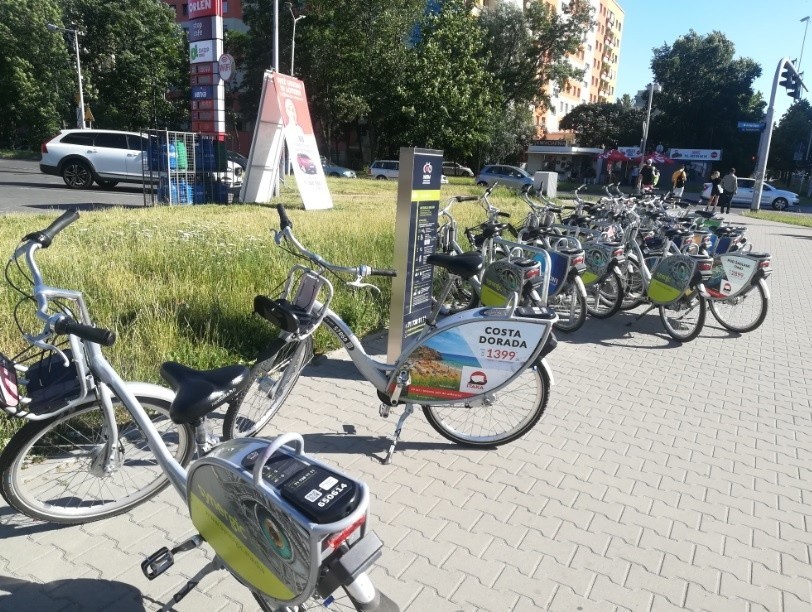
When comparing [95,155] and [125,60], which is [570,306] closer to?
[95,155]

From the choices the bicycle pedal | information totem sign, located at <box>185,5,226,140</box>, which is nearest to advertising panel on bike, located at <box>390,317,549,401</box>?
the bicycle pedal

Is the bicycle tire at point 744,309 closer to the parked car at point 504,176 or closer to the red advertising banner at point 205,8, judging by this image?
the red advertising banner at point 205,8

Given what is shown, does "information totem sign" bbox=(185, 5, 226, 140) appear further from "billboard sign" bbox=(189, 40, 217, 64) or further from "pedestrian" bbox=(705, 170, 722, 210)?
"pedestrian" bbox=(705, 170, 722, 210)

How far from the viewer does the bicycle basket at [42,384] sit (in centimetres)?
246

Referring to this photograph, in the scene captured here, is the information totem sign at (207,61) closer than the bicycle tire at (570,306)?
No

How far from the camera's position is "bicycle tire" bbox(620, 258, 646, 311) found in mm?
6707

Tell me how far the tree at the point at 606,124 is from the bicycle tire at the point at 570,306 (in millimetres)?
53727

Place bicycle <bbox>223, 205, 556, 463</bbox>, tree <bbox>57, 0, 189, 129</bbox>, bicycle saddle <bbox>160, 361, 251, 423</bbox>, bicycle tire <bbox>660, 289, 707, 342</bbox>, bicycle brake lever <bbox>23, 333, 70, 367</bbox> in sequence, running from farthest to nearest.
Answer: tree <bbox>57, 0, 189, 129</bbox> → bicycle tire <bbox>660, 289, 707, 342</bbox> → bicycle <bbox>223, 205, 556, 463</bbox> → bicycle brake lever <bbox>23, 333, 70, 367</bbox> → bicycle saddle <bbox>160, 361, 251, 423</bbox>

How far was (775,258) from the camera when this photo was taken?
12500 millimetres

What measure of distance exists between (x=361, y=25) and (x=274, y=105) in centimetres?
2837

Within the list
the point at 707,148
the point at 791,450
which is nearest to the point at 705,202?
the point at 791,450

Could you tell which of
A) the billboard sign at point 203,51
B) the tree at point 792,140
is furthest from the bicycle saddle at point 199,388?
the tree at point 792,140

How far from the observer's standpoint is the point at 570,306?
6328 millimetres

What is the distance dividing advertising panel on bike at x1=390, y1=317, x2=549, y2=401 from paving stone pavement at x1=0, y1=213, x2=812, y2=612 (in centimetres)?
45
